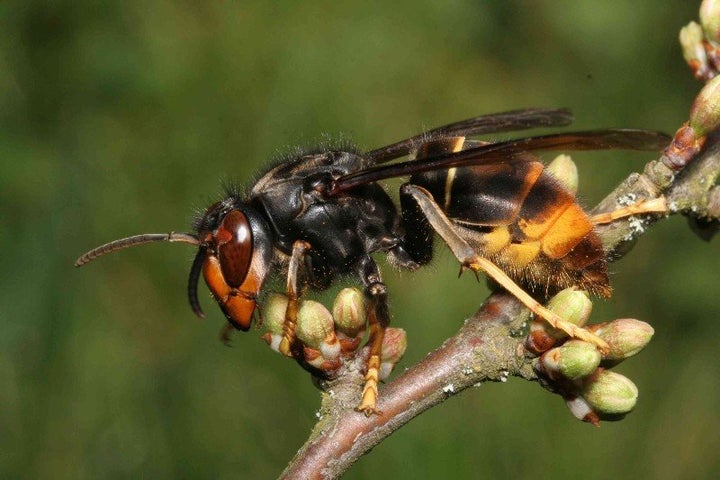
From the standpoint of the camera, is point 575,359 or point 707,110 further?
point 707,110

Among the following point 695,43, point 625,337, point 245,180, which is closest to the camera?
point 625,337

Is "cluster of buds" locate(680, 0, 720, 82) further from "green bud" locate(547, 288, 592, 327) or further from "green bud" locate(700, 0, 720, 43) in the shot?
"green bud" locate(547, 288, 592, 327)

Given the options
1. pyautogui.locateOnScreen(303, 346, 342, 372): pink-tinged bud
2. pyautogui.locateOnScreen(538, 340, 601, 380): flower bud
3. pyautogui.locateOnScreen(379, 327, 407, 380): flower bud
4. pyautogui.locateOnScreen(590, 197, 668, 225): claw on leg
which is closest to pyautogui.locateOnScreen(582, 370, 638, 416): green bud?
pyautogui.locateOnScreen(538, 340, 601, 380): flower bud

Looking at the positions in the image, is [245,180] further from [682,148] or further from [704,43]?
[682,148]

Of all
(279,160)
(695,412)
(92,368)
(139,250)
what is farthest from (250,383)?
(695,412)

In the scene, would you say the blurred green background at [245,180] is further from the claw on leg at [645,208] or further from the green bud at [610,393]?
the green bud at [610,393]

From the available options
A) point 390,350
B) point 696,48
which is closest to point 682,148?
point 696,48
